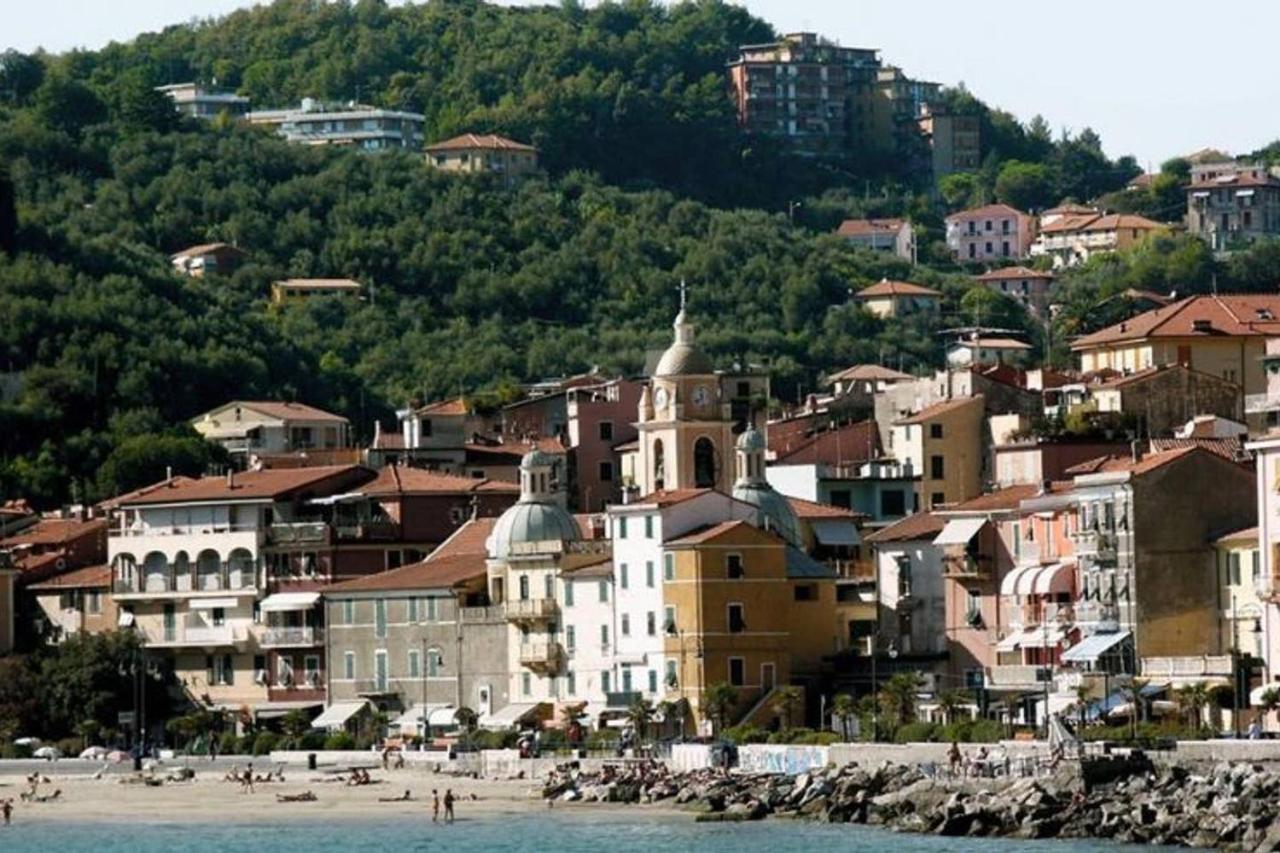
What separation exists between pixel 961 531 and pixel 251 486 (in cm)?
2475

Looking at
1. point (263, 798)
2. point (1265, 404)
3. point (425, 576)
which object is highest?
point (1265, 404)

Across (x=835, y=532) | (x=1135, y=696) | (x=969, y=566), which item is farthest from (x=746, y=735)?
(x=835, y=532)

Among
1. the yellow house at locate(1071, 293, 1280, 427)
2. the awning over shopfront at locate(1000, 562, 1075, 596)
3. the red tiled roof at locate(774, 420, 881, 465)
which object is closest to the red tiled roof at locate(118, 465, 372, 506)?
the red tiled roof at locate(774, 420, 881, 465)

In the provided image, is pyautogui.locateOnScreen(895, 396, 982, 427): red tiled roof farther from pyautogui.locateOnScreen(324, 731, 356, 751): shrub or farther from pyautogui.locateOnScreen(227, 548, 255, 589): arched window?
pyautogui.locateOnScreen(324, 731, 356, 751): shrub

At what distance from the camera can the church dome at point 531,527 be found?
4195 inches

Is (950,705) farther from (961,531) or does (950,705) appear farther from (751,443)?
(751,443)

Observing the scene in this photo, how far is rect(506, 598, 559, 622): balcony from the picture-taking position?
347ft

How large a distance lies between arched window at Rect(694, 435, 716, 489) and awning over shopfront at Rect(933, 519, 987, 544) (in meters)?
12.4

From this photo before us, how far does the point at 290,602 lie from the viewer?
114500 mm

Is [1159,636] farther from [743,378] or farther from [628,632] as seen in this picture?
[743,378]

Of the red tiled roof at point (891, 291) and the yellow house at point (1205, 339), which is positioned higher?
the red tiled roof at point (891, 291)

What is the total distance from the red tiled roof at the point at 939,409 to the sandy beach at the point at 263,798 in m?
23.7

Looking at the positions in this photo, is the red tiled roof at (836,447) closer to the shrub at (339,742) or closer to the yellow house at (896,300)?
the shrub at (339,742)

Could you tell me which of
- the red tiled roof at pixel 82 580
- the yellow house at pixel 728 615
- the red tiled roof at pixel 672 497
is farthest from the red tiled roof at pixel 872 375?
the yellow house at pixel 728 615
